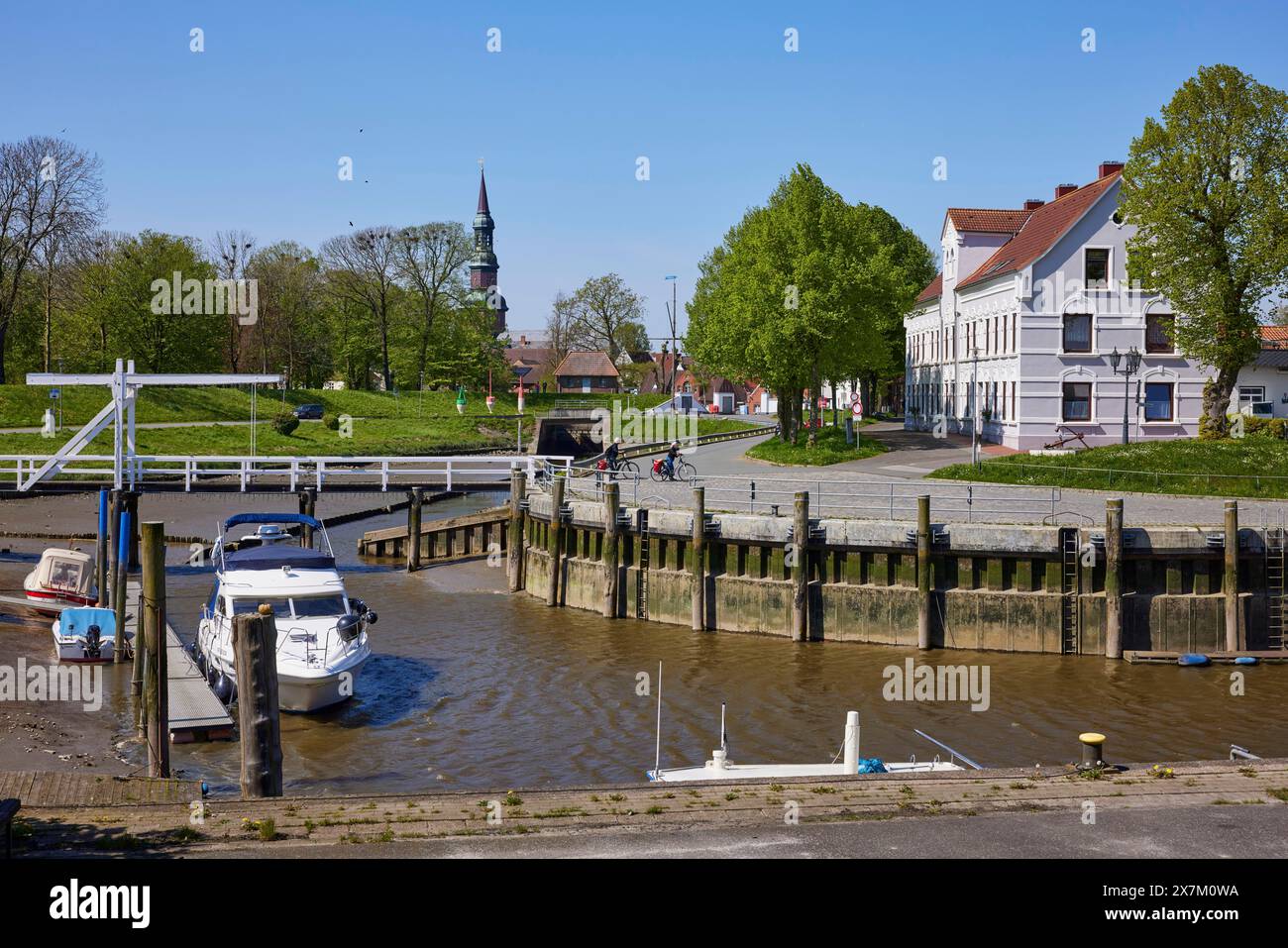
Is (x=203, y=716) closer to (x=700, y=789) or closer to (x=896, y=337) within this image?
(x=700, y=789)

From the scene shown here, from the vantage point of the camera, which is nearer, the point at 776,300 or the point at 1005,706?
the point at 1005,706

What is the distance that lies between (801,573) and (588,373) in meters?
110

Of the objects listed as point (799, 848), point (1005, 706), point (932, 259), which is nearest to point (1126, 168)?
point (1005, 706)

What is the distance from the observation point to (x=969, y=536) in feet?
97.8

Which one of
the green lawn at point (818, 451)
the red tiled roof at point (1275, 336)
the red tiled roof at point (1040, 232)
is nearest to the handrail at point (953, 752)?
the green lawn at point (818, 451)

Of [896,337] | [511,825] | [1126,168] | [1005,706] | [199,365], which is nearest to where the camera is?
[511,825]

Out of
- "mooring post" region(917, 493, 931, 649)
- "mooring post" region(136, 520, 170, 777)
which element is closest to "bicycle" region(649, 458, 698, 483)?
"mooring post" region(917, 493, 931, 649)

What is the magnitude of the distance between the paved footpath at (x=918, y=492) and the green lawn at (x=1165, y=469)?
1125 mm

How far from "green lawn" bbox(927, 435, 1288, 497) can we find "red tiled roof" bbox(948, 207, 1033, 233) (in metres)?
22.3

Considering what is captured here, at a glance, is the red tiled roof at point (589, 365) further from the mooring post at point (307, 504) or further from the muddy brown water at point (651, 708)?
the muddy brown water at point (651, 708)

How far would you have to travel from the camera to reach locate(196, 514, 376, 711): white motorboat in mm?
23156

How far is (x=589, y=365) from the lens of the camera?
139 m

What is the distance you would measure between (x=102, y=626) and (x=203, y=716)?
264 inches

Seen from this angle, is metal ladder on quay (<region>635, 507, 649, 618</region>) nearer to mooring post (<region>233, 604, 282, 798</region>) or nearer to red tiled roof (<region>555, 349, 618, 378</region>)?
mooring post (<region>233, 604, 282, 798</region>)
